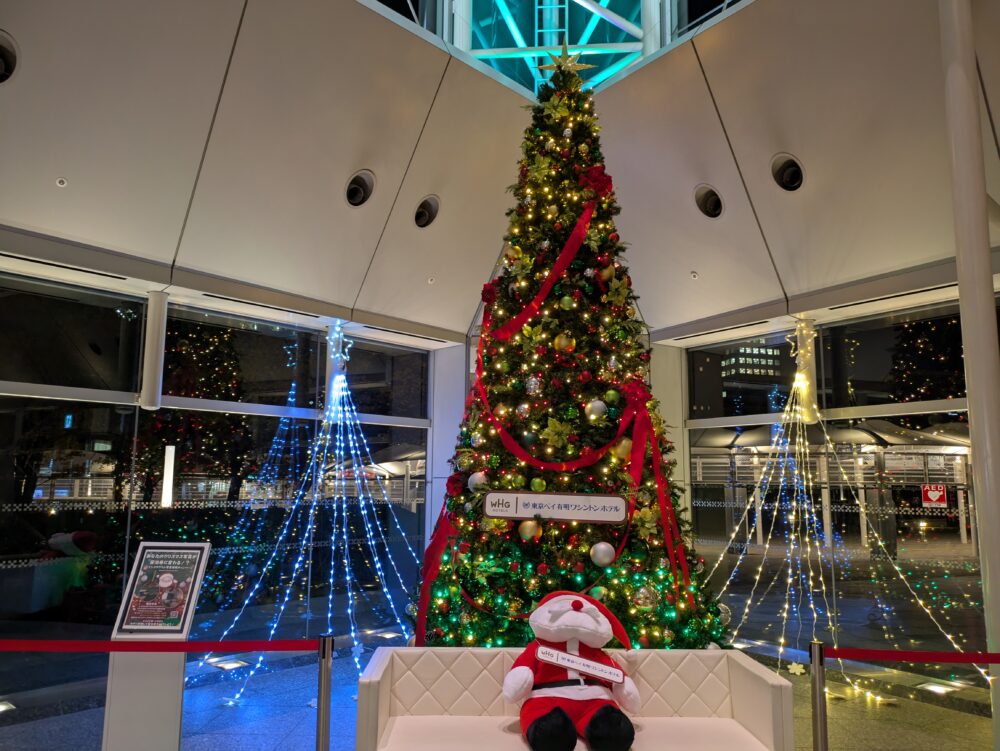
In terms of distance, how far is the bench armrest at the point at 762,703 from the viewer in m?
2.90

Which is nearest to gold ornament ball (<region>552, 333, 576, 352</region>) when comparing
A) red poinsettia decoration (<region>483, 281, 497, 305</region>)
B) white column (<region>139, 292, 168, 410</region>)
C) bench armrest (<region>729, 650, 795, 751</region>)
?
red poinsettia decoration (<region>483, 281, 497, 305</region>)

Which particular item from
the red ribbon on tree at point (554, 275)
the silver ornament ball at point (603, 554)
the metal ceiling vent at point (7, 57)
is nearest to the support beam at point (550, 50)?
the red ribbon on tree at point (554, 275)

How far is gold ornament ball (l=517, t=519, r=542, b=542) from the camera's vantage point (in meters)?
3.55

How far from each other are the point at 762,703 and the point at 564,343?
1.85m

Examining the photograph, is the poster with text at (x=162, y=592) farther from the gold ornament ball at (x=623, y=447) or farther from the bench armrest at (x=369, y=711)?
the gold ornament ball at (x=623, y=447)

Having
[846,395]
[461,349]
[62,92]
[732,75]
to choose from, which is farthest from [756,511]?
[62,92]

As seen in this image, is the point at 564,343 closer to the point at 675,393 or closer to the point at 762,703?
the point at 762,703

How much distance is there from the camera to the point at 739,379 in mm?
6957

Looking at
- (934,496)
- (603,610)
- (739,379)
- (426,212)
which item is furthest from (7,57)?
(934,496)

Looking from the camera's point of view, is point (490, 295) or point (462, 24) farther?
point (462, 24)

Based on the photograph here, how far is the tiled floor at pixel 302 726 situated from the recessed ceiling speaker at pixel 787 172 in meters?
3.51

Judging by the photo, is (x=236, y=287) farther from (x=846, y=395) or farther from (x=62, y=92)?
(x=846, y=395)

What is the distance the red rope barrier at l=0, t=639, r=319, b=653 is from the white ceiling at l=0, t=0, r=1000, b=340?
2682 millimetres

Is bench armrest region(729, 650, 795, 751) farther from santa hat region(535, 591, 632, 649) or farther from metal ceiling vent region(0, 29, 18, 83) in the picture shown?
metal ceiling vent region(0, 29, 18, 83)
